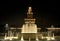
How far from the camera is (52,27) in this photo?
5234 cm

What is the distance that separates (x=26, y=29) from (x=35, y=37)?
287cm

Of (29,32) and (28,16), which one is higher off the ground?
(28,16)

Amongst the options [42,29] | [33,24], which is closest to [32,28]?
[33,24]

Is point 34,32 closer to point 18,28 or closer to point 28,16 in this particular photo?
point 28,16

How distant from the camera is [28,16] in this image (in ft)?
103

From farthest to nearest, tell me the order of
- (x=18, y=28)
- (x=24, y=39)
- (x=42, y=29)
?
1. (x=18, y=28)
2. (x=42, y=29)
3. (x=24, y=39)

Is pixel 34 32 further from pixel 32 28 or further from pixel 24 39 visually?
pixel 24 39

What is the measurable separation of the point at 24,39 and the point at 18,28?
75.7 ft

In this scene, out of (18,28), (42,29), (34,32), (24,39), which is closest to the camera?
(24,39)

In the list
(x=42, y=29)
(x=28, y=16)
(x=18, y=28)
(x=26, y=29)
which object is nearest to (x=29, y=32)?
(x=26, y=29)

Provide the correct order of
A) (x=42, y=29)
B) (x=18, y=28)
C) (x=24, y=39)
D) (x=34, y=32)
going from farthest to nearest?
1. (x=18, y=28)
2. (x=42, y=29)
3. (x=34, y=32)
4. (x=24, y=39)

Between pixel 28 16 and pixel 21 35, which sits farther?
pixel 28 16

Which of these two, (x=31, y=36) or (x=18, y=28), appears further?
(x=18, y=28)

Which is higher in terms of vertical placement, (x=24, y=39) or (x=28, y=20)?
(x=28, y=20)
